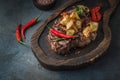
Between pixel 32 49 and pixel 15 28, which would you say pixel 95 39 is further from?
pixel 15 28

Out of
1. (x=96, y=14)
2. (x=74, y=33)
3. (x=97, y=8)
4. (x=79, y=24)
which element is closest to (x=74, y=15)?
(x=79, y=24)

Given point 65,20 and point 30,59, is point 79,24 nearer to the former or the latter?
point 65,20

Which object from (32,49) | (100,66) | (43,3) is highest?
(43,3)

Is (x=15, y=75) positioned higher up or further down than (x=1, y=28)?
further down

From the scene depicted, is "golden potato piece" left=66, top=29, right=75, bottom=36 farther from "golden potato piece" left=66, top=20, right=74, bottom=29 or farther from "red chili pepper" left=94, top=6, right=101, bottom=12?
"red chili pepper" left=94, top=6, right=101, bottom=12

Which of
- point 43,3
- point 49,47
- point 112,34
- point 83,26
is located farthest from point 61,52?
point 43,3

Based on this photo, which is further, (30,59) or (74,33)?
(30,59)

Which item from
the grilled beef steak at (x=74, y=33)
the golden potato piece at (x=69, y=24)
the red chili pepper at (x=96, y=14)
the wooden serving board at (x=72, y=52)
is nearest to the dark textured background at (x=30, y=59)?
the wooden serving board at (x=72, y=52)
